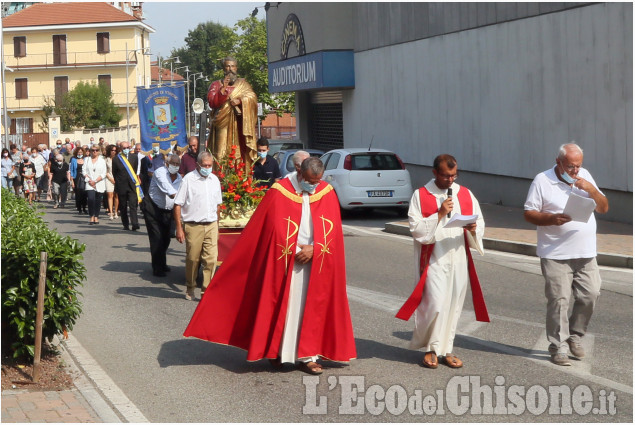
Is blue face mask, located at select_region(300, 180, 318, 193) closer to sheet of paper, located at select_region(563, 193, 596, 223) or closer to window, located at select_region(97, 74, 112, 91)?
sheet of paper, located at select_region(563, 193, 596, 223)

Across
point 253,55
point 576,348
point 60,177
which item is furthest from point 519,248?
point 253,55

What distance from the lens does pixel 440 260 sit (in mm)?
8344

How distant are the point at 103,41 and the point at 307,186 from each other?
79410mm

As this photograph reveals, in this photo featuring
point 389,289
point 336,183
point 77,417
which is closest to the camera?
point 77,417

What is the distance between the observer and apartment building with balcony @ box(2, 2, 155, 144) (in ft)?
270

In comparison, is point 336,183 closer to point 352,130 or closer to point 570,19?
point 570,19

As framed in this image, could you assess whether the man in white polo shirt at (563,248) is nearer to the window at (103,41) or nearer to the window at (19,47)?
the window at (103,41)

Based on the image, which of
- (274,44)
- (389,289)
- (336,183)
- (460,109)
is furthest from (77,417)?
(274,44)

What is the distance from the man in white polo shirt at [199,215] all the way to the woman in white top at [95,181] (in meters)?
11.1

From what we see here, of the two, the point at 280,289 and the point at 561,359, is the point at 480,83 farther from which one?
the point at 280,289

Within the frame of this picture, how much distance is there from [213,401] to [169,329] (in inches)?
118

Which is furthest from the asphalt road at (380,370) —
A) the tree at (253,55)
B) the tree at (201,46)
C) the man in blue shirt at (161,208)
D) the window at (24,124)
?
the tree at (201,46)

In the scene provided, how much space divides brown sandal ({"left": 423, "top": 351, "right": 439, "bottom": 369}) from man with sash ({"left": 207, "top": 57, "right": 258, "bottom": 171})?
6.83 metres

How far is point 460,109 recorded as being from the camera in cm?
2619
